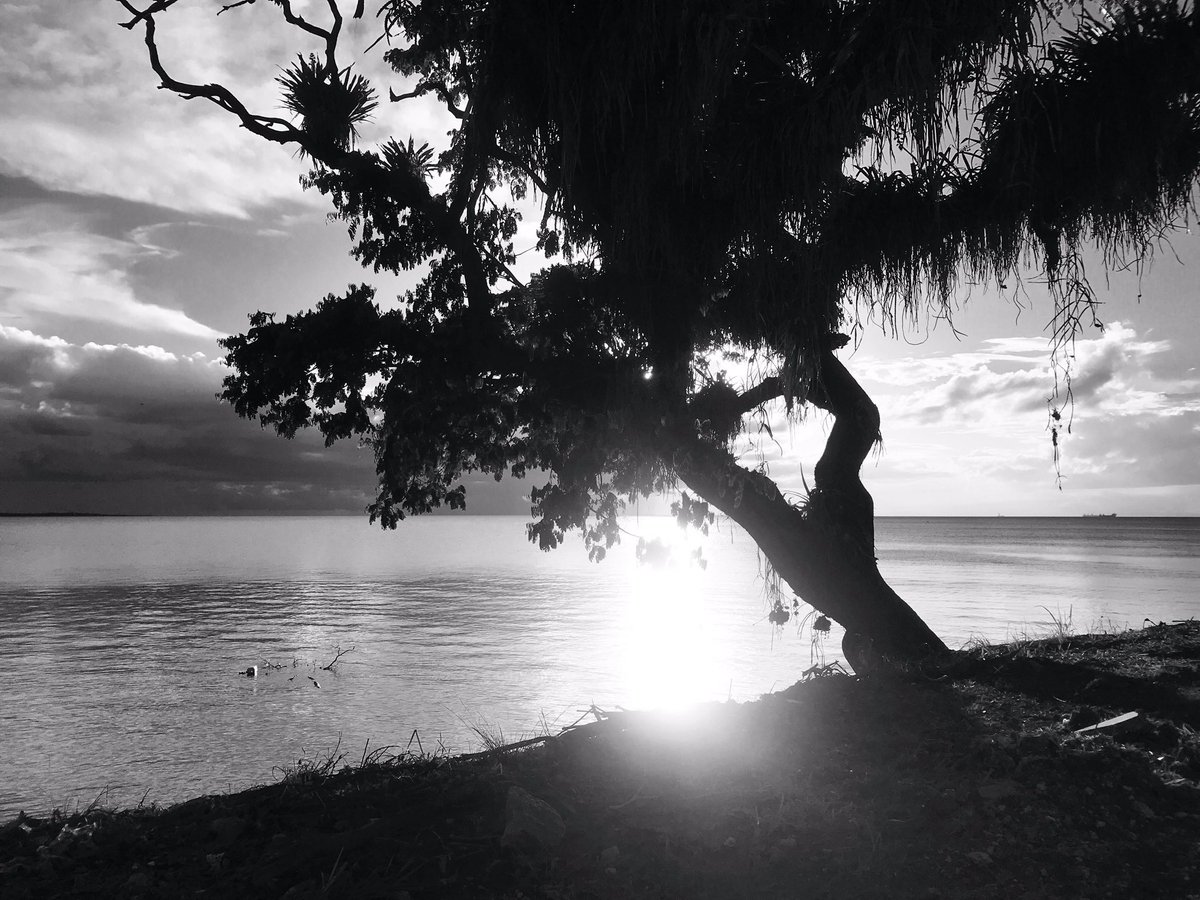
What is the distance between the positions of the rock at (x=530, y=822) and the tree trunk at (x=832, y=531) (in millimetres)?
4532

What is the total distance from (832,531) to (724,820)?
495cm

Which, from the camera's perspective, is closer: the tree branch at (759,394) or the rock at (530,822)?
the rock at (530,822)

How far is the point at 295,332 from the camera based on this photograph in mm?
7703

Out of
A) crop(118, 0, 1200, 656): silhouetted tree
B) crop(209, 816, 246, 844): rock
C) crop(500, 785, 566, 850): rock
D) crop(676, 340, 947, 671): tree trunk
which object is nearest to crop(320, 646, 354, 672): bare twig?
crop(118, 0, 1200, 656): silhouetted tree

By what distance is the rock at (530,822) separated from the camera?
11.9 ft

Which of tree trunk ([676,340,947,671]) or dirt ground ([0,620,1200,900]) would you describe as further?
tree trunk ([676,340,947,671])

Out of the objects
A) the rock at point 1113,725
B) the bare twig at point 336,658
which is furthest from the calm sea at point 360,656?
the rock at point 1113,725

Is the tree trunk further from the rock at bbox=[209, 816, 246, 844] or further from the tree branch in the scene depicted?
the rock at bbox=[209, 816, 246, 844]

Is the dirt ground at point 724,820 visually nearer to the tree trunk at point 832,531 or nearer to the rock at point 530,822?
the rock at point 530,822

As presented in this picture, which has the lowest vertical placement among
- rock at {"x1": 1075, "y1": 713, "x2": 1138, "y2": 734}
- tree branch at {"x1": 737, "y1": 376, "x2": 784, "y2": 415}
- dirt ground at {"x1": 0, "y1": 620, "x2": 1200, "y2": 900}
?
dirt ground at {"x1": 0, "y1": 620, "x2": 1200, "y2": 900}

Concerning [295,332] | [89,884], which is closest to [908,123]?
[295,332]

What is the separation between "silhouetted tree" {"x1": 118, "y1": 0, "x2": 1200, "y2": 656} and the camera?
5.61m

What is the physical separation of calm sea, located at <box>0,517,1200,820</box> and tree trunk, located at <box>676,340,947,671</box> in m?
1.63

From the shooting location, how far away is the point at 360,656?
1833 centimetres
